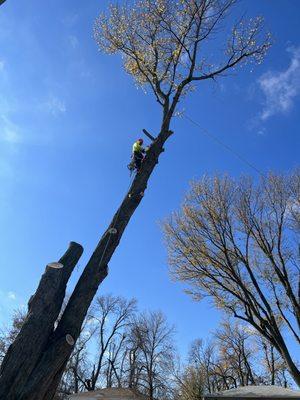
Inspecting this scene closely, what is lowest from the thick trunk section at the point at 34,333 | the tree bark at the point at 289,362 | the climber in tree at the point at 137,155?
the thick trunk section at the point at 34,333

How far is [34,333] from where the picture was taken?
18.8 feet

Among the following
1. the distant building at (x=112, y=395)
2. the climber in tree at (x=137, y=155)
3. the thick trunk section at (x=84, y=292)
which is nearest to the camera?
the thick trunk section at (x=84, y=292)

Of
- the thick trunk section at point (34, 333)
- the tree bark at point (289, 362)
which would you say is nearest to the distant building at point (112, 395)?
the tree bark at point (289, 362)

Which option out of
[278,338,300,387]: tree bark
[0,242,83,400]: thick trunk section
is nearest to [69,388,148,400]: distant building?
[278,338,300,387]: tree bark

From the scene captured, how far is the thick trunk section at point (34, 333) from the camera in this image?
5.38m

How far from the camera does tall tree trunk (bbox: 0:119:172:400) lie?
5.42 m

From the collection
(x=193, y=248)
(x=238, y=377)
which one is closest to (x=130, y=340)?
(x=238, y=377)

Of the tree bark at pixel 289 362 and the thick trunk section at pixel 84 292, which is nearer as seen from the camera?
the thick trunk section at pixel 84 292

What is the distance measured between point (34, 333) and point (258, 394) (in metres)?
14.5

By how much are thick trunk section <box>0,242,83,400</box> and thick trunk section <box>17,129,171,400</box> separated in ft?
0.34

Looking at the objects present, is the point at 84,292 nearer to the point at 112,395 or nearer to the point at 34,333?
the point at 34,333

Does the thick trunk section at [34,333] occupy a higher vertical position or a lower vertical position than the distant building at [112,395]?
lower

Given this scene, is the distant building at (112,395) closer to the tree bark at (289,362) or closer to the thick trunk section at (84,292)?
the tree bark at (289,362)

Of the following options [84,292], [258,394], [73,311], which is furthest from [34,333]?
[258,394]
